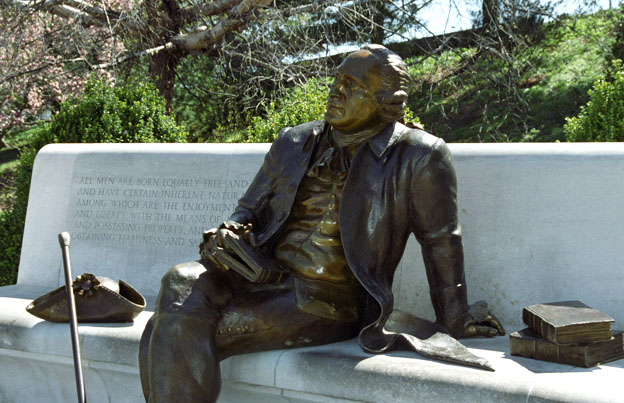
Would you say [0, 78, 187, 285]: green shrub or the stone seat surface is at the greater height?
[0, 78, 187, 285]: green shrub

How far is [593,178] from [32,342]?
3.02 meters

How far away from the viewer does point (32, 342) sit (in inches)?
165

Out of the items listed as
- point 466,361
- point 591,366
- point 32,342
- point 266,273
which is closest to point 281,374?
point 266,273

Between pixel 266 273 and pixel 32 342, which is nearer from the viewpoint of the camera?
pixel 266 273

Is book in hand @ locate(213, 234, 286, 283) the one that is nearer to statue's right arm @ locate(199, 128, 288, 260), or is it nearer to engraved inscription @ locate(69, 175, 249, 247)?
statue's right arm @ locate(199, 128, 288, 260)

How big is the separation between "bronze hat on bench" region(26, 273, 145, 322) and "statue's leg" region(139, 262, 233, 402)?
2.73ft

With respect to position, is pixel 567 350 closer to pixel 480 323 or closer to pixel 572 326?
pixel 572 326

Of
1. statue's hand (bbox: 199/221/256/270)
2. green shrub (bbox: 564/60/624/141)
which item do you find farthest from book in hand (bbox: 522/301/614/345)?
green shrub (bbox: 564/60/624/141)

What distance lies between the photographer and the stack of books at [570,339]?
3.19 m

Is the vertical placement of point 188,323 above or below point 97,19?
below

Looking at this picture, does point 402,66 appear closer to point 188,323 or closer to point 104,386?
point 188,323

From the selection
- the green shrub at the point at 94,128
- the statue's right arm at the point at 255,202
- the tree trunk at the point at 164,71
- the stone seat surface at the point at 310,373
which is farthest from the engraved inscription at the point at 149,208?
the tree trunk at the point at 164,71

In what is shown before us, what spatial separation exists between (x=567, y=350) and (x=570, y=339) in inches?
1.9

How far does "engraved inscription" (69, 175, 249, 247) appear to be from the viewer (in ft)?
16.9
